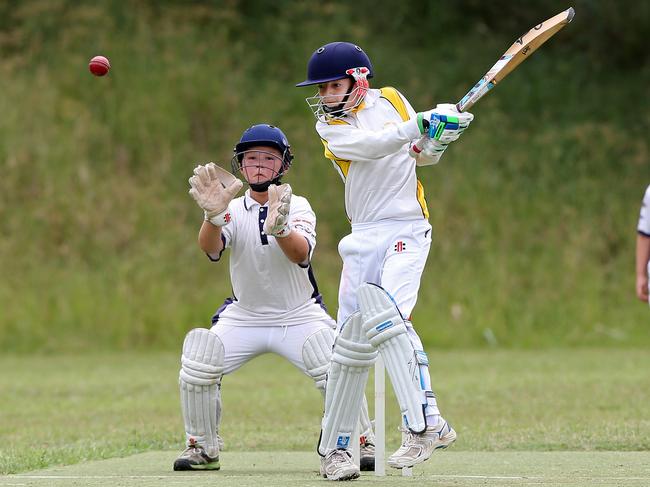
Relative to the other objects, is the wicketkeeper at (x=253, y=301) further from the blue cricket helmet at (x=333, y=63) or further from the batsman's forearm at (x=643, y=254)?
the batsman's forearm at (x=643, y=254)

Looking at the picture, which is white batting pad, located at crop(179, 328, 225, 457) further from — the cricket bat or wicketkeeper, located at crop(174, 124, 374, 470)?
the cricket bat

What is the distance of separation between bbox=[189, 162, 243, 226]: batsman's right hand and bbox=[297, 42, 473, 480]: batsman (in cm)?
48

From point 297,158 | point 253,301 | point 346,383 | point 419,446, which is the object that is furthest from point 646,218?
point 297,158

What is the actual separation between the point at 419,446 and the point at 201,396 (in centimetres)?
141

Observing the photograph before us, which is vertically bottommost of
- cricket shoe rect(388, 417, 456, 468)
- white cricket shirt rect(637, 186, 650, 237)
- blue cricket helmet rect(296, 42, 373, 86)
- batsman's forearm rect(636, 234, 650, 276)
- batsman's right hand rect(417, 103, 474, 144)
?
cricket shoe rect(388, 417, 456, 468)

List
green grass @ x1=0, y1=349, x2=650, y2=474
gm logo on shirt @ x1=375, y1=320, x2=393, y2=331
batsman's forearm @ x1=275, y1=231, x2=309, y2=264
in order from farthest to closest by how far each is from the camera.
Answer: green grass @ x1=0, y1=349, x2=650, y2=474
batsman's forearm @ x1=275, y1=231, x2=309, y2=264
gm logo on shirt @ x1=375, y1=320, x2=393, y2=331

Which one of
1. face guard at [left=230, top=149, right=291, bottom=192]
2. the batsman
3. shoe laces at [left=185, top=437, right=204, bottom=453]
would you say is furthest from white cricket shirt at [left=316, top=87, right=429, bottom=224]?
shoe laces at [left=185, top=437, right=204, bottom=453]

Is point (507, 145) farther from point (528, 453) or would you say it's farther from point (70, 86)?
point (528, 453)

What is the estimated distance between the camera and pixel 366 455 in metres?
6.03

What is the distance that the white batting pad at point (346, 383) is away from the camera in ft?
17.3

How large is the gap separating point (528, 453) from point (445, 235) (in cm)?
1085

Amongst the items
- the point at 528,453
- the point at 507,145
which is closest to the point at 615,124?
the point at 507,145

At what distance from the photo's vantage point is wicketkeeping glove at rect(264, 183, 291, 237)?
17.4 feet

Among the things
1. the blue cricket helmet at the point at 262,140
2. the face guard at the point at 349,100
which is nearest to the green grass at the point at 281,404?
the blue cricket helmet at the point at 262,140
